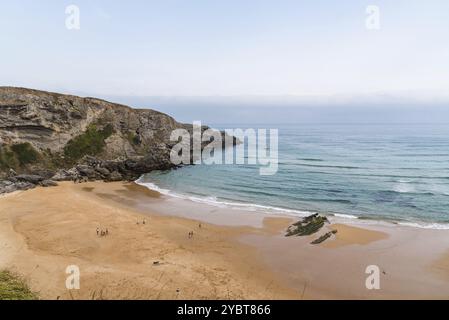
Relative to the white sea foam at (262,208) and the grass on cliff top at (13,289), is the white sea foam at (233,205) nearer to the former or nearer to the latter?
the white sea foam at (262,208)

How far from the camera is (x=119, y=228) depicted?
30094mm

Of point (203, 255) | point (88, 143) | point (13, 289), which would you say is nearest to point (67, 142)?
point (88, 143)

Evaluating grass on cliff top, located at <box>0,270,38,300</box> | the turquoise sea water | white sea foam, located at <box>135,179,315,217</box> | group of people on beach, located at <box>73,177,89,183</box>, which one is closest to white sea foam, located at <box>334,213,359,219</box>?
the turquoise sea water

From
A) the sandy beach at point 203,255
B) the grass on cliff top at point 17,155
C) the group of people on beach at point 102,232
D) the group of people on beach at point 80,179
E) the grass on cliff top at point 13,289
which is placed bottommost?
the sandy beach at point 203,255

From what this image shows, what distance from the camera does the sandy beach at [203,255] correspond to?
19688 millimetres

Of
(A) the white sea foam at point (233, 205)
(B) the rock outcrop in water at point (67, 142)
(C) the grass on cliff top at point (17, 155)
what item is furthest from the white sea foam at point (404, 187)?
(C) the grass on cliff top at point (17, 155)

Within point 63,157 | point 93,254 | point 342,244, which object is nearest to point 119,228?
point 93,254

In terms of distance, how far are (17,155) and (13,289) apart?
124 ft

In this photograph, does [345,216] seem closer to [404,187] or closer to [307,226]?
[307,226]

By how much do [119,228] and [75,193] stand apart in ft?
51.9

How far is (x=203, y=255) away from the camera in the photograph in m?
25.3

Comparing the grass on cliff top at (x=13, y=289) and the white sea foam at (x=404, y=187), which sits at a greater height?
the white sea foam at (x=404, y=187)

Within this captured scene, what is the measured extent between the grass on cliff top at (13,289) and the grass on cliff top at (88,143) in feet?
125

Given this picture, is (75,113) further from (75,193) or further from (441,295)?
(441,295)
